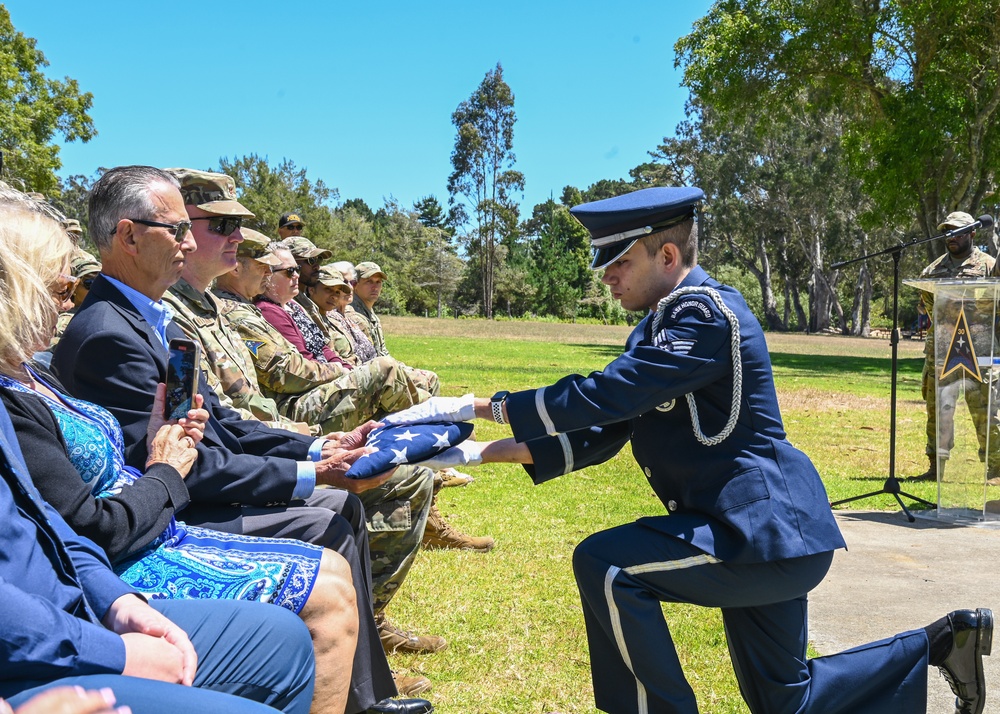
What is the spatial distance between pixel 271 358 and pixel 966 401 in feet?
18.6

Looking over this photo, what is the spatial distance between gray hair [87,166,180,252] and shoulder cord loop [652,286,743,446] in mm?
1977

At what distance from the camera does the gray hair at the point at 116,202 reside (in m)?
3.42

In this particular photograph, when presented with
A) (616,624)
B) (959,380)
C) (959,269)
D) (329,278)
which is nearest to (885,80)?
(959,269)

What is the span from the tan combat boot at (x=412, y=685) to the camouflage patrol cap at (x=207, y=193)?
2363mm

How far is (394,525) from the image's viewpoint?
4.59 meters

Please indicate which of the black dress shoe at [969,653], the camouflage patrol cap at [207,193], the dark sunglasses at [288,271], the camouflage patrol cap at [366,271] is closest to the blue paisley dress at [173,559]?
the camouflage patrol cap at [207,193]

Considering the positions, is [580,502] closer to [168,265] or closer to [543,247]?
[168,265]

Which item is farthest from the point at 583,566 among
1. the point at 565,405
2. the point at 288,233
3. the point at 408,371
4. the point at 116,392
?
the point at 288,233

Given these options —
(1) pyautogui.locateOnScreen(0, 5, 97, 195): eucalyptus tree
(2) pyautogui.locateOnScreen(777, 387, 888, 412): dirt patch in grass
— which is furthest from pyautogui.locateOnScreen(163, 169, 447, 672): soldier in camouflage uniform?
(1) pyautogui.locateOnScreen(0, 5, 97, 195): eucalyptus tree

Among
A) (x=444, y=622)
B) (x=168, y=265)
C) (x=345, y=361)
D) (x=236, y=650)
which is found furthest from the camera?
(x=345, y=361)

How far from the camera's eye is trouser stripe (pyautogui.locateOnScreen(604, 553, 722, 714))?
114 inches

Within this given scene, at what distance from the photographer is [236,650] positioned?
2.43 m

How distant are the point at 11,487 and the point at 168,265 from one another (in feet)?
5.00

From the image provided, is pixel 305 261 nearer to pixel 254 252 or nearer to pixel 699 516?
pixel 254 252
